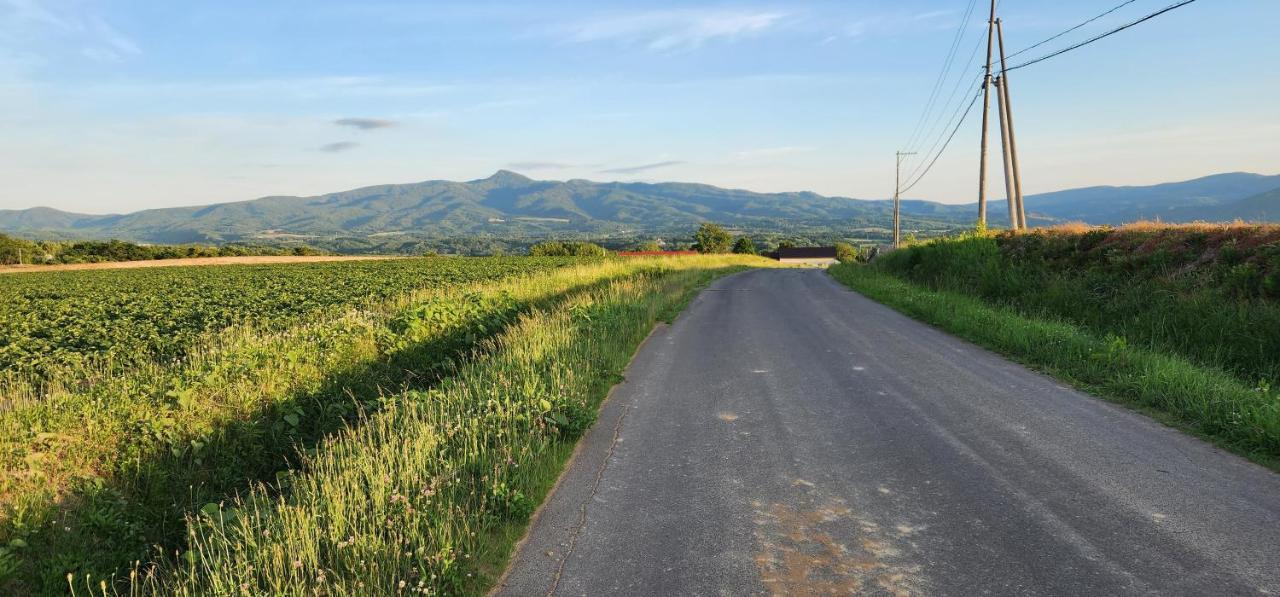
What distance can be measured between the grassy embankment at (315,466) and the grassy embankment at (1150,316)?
21.0ft

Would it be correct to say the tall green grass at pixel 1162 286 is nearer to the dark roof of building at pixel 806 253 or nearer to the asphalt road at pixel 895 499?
the asphalt road at pixel 895 499

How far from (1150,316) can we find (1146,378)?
4709mm

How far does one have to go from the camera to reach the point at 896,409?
23.4 feet

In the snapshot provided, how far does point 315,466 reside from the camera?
5.52 m

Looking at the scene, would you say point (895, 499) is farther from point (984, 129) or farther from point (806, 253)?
point (806, 253)

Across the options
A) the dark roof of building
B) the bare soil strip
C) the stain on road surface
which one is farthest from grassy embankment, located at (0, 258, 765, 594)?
the dark roof of building

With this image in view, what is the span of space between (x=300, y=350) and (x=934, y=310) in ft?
43.6

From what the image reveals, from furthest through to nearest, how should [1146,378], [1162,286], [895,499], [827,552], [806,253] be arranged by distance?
[806,253]
[1162,286]
[1146,378]
[895,499]
[827,552]

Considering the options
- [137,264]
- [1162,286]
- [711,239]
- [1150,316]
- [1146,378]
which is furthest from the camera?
[711,239]

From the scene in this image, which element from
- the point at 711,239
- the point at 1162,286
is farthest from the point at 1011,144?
the point at 711,239

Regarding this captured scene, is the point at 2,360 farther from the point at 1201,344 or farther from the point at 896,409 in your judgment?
the point at 1201,344

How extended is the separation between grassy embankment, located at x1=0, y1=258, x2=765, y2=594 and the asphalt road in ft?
1.75

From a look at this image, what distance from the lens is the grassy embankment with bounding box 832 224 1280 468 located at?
676 cm

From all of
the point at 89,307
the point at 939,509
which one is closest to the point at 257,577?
the point at 939,509
